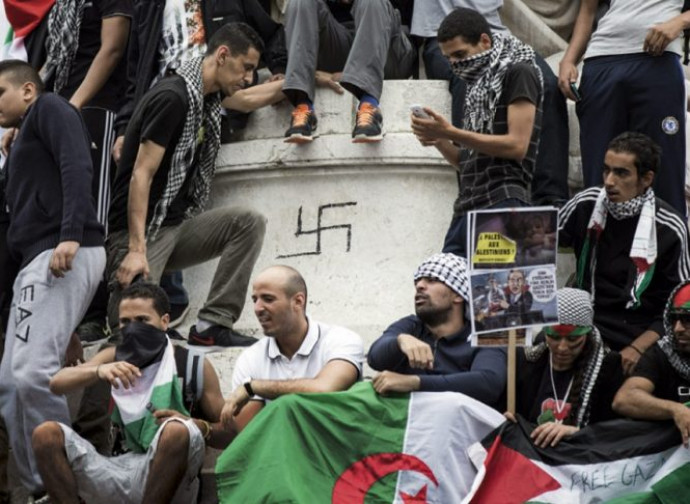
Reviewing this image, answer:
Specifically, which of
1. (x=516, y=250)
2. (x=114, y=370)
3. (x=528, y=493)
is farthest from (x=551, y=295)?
(x=114, y=370)

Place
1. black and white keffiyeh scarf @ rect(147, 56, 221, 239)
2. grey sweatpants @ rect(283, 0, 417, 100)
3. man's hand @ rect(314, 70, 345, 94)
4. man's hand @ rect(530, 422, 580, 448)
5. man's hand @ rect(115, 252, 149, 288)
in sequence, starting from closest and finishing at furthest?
man's hand @ rect(530, 422, 580, 448) → man's hand @ rect(115, 252, 149, 288) → black and white keffiyeh scarf @ rect(147, 56, 221, 239) → grey sweatpants @ rect(283, 0, 417, 100) → man's hand @ rect(314, 70, 345, 94)

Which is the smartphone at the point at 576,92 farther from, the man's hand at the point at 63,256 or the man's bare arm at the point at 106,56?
the man's hand at the point at 63,256

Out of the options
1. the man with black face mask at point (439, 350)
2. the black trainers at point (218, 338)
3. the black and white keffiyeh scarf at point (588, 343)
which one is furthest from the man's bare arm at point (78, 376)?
the black and white keffiyeh scarf at point (588, 343)

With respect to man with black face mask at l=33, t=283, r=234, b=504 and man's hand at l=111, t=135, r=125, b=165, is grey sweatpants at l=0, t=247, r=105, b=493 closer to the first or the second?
man with black face mask at l=33, t=283, r=234, b=504

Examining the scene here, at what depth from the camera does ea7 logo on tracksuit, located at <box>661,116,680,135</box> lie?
10.6 metres

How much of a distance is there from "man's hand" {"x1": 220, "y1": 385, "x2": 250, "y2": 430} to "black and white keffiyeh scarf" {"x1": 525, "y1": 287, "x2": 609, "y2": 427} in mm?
1323

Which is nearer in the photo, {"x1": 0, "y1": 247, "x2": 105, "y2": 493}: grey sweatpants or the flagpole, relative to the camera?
the flagpole

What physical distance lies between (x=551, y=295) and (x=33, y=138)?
2.74 metres

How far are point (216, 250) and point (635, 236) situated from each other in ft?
7.73

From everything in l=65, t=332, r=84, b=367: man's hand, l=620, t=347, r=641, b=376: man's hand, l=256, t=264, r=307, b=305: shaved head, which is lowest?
l=65, t=332, r=84, b=367: man's hand

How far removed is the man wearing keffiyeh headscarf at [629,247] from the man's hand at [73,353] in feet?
8.17

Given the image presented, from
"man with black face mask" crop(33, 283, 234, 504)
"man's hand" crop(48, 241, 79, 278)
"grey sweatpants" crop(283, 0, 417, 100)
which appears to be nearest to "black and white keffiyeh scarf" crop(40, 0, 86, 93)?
"grey sweatpants" crop(283, 0, 417, 100)

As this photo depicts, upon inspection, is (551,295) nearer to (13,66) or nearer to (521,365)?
(521,365)

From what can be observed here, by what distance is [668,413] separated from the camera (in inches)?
335
